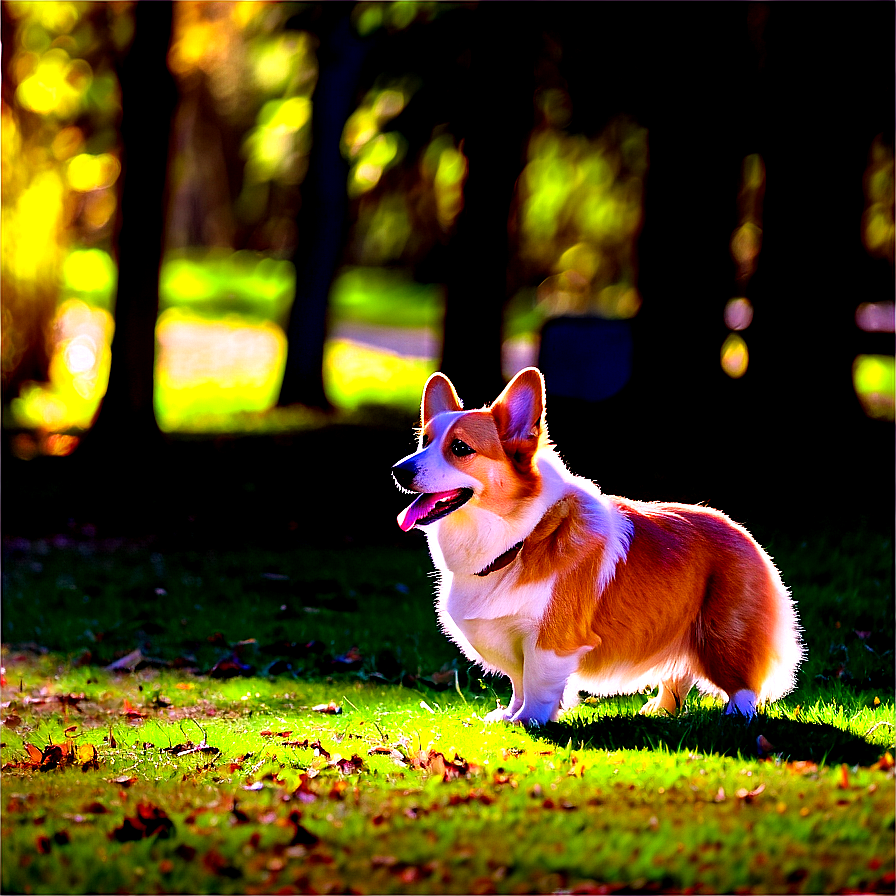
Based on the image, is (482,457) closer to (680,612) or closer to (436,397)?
(436,397)

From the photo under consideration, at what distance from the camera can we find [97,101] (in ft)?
58.7

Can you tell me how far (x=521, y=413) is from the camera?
18.2 feet

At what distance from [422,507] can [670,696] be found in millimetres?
1779

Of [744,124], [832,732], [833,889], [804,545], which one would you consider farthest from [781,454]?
[833,889]

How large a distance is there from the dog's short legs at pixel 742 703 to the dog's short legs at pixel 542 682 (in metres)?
0.79

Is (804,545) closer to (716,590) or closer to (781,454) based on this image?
(781,454)

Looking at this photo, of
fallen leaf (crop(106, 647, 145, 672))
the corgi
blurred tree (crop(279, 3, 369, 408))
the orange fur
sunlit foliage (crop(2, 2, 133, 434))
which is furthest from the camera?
blurred tree (crop(279, 3, 369, 408))

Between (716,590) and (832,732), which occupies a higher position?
(716,590)

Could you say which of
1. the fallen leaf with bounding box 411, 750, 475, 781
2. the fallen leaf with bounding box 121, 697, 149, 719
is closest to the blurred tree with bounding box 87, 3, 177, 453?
the fallen leaf with bounding box 121, 697, 149, 719

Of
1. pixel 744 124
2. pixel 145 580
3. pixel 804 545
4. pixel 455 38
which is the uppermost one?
pixel 455 38

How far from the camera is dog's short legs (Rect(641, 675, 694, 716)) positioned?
6.09 meters

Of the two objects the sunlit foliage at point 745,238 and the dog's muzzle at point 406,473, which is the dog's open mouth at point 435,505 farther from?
the sunlit foliage at point 745,238

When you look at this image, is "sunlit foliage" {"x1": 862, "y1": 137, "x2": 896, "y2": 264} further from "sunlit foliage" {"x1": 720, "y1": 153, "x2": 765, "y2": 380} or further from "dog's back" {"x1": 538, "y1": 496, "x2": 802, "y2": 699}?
"dog's back" {"x1": 538, "y1": 496, "x2": 802, "y2": 699}

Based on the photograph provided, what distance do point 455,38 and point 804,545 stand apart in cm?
844
